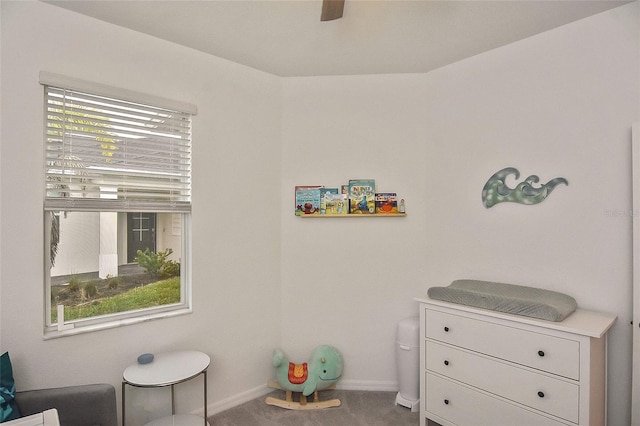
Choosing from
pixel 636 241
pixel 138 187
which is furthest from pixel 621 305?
pixel 138 187

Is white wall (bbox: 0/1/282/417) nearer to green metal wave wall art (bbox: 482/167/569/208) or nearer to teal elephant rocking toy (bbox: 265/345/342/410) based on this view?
teal elephant rocking toy (bbox: 265/345/342/410)

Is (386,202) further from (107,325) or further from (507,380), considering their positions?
(107,325)

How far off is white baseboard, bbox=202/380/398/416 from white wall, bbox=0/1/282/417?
4 cm

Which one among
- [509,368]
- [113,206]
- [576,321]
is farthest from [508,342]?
[113,206]

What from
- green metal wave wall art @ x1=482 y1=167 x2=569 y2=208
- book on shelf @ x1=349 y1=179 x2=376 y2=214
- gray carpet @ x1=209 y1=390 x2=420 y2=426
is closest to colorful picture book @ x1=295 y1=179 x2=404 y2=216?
book on shelf @ x1=349 y1=179 x2=376 y2=214

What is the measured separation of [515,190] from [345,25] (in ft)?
5.22

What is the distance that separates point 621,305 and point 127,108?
127 inches

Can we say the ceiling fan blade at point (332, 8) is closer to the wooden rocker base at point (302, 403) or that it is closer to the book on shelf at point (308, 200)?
the book on shelf at point (308, 200)

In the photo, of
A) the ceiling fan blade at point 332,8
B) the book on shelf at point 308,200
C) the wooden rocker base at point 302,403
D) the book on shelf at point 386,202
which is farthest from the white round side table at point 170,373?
the ceiling fan blade at point 332,8

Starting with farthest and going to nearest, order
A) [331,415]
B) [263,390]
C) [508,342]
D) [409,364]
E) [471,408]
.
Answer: [263,390], [409,364], [331,415], [471,408], [508,342]

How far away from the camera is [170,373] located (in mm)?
2062

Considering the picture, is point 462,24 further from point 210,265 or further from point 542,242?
point 210,265

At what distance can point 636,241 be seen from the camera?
1931 millimetres

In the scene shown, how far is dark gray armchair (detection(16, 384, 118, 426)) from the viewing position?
5.64 feet
